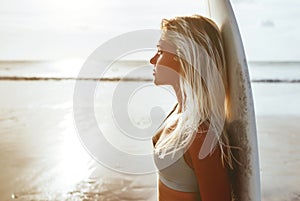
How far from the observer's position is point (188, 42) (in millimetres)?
1192

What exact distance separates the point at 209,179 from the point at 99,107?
5579 millimetres

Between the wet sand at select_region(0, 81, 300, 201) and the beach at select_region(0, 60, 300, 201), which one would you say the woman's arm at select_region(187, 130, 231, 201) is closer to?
the beach at select_region(0, 60, 300, 201)

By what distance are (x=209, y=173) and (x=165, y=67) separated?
1.09 feet

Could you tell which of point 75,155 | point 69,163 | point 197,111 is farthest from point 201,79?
point 75,155

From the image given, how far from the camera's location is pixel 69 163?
4.06 metres

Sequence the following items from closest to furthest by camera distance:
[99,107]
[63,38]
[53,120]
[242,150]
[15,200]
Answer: [242,150] → [15,200] → [53,120] → [99,107] → [63,38]

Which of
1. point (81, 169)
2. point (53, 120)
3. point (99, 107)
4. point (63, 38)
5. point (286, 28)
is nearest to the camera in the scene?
point (81, 169)

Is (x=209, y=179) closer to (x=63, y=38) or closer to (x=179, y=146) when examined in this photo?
(x=179, y=146)

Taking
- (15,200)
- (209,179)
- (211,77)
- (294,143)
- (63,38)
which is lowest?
(63,38)

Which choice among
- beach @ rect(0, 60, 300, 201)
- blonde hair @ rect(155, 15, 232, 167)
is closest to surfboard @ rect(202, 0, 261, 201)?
blonde hair @ rect(155, 15, 232, 167)

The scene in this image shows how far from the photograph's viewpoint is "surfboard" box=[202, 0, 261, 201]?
112 centimetres

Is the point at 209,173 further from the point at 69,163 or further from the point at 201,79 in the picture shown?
the point at 69,163

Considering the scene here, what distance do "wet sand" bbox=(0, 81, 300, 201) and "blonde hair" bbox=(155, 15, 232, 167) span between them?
85.3 inches

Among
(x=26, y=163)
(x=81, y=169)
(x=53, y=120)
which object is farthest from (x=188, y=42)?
(x=53, y=120)
